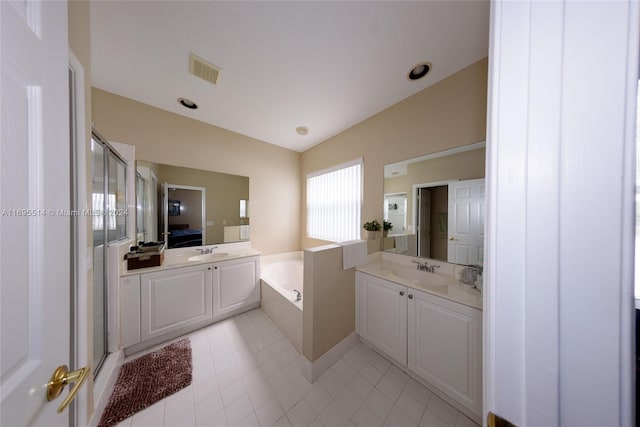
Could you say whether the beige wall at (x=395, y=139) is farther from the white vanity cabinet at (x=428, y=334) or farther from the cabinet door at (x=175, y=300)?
the cabinet door at (x=175, y=300)

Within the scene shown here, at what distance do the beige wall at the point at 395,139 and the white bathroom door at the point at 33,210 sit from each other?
1207mm

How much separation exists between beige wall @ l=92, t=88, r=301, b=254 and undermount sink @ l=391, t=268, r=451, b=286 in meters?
1.96

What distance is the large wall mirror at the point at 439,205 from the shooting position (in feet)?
5.10

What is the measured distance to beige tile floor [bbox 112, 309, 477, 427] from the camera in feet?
4.00

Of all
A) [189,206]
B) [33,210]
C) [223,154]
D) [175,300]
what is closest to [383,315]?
[33,210]

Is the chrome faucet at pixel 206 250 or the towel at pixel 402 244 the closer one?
the towel at pixel 402 244

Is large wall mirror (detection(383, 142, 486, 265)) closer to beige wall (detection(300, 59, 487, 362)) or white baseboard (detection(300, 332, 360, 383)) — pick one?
beige wall (detection(300, 59, 487, 362))

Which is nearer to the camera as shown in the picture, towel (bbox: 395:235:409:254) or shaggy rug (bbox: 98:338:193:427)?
shaggy rug (bbox: 98:338:193:427)

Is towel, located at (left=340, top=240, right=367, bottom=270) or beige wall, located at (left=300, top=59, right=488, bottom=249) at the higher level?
beige wall, located at (left=300, top=59, right=488, bottom=249)

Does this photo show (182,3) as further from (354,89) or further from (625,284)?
(625,284)

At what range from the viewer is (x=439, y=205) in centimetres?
179

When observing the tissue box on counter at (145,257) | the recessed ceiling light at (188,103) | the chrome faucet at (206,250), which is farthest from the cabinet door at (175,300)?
the recessed ceiling light at (188,103)

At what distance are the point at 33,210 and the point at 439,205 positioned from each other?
7.57ft

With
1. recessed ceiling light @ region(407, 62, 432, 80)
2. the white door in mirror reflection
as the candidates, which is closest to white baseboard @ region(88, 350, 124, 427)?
the white door in mirror reflection
